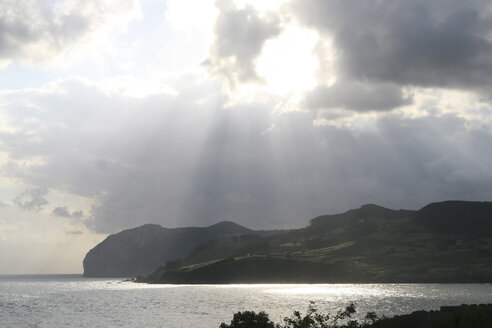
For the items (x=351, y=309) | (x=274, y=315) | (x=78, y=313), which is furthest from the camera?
A: (x=78, y=313)

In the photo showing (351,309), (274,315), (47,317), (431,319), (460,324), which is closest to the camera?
(351,309)

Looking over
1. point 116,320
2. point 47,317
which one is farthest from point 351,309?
point 47,317

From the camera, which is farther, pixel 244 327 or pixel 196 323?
pixel 196 323

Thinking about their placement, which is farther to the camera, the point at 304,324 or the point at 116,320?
the point at 116,320

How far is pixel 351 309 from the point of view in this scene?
5859 cm

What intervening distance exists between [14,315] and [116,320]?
50866 mm

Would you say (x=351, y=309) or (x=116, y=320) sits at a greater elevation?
(x=351, y=309)

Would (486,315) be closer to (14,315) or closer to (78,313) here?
(78,313)

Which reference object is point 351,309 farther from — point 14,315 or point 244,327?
point 14,315

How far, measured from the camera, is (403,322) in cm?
8294

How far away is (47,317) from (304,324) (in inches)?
5346

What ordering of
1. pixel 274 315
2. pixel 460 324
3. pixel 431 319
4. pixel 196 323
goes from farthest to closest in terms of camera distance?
1. pixel 274 315
2. pixel 196 323
3. pixel 431 319
4. pixel 460 324

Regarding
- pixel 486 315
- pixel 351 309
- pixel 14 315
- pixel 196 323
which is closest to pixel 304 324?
pixel 351 309

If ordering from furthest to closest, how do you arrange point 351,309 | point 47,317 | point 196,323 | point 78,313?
point 78,313 → point 47,317 → point 196,323 → point 351,309
